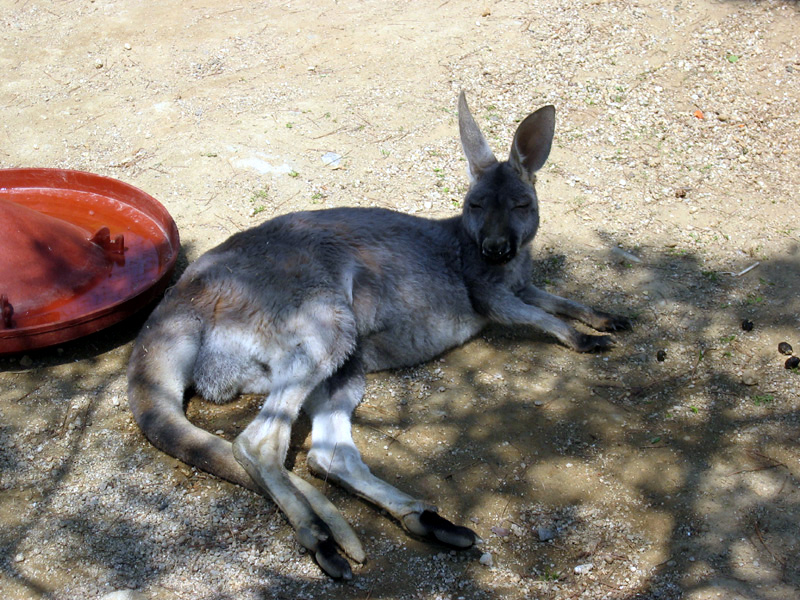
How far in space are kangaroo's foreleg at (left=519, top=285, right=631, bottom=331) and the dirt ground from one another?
209mm

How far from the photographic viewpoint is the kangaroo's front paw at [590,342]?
13.8ft

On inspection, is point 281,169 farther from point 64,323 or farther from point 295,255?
point 64,323

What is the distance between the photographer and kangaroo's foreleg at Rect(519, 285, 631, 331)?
4395 mm

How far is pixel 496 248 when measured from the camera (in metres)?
4.12

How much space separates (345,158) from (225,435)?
9.10ft

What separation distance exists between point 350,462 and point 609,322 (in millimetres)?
1876

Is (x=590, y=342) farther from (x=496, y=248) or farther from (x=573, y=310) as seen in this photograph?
(x=496, y=248)

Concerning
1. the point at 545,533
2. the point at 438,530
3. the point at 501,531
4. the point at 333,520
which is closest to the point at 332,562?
the point at 333,520

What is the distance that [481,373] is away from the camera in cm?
413

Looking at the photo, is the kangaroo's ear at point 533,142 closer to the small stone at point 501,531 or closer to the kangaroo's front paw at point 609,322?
the kangaroo's front paw at point 609,322

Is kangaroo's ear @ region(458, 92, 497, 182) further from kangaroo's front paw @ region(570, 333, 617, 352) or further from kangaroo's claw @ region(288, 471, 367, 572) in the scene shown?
kangaroo's claw @ region(288, 471, 367, 572)

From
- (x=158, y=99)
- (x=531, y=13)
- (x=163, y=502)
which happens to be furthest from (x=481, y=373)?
(x=531, y=13)

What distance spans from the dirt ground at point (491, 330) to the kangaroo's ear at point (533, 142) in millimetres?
834

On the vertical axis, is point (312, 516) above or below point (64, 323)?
below
